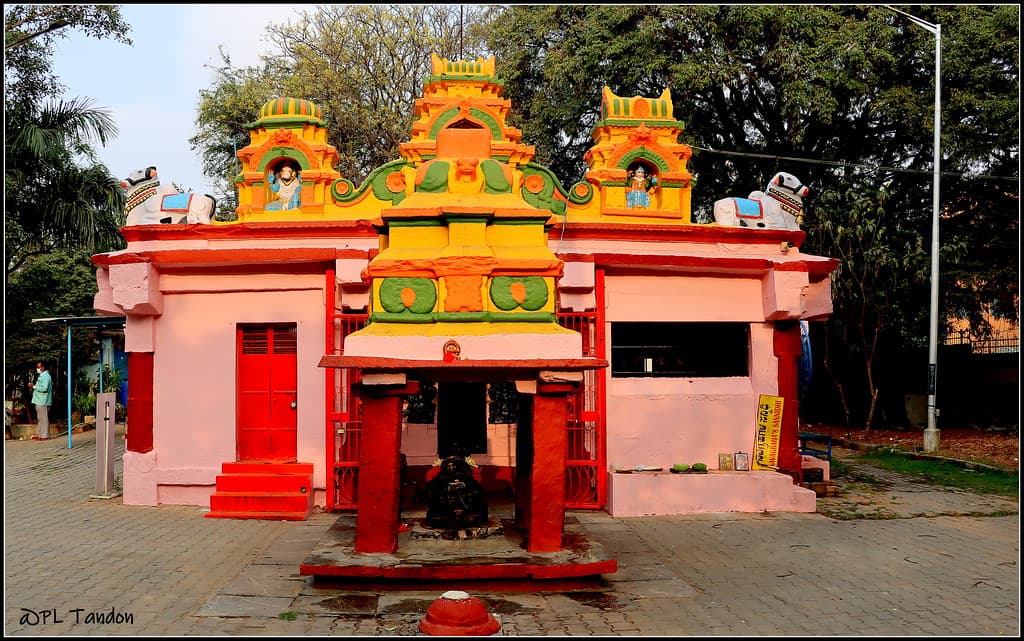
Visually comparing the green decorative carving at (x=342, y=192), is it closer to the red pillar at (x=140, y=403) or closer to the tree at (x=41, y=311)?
the red pillar at (x=140, y=403)

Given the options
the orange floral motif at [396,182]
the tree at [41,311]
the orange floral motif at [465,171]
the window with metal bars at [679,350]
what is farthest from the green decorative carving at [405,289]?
the tree at [41,311]

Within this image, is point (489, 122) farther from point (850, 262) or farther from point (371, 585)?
point (850, 262)

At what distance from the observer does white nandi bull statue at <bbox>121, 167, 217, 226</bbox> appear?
37.0 feet

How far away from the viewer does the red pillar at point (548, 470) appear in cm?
718

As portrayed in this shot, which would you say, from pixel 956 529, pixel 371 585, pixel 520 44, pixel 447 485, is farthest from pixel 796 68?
pixel 371 585

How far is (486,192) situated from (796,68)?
13162 mm

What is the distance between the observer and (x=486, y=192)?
25.8 feet

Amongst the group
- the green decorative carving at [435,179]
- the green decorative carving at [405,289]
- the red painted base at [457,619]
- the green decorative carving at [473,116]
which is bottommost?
the red painted base at [457,619]

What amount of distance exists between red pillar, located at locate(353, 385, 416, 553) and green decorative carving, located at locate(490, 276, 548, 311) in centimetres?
122

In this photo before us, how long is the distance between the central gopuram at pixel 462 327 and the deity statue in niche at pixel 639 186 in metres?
4.18

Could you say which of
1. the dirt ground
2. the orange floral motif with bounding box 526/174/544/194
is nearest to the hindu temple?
the orange floral motif with bounding box 526/174/544/194

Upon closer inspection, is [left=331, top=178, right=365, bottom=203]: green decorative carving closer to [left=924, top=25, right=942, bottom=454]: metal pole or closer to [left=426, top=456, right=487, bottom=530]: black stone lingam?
[left=426, top=456, right=487, bottom=530]: black stone lingam

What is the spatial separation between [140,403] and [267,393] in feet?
5.85

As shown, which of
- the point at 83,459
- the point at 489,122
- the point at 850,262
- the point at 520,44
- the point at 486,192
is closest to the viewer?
the point at 486,192
